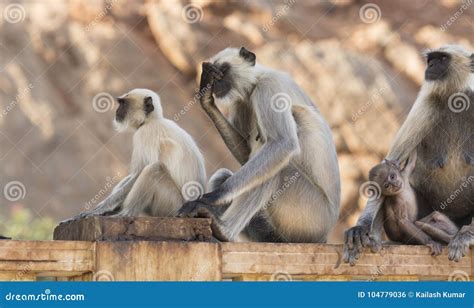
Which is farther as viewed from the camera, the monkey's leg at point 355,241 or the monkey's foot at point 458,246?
the monkey's foot at point 458,246

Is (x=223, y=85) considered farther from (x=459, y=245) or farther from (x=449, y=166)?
(x=459, y=245)

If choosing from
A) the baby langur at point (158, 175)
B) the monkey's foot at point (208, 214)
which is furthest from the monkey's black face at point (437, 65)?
the monkey's foot at point (208, 214)

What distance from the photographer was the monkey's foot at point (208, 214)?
4.39 meters

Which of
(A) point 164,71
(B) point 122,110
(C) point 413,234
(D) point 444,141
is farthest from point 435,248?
(A) point 164,71

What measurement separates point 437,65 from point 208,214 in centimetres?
175

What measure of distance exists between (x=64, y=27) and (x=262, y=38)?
8.45 ft

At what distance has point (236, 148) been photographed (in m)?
5.21

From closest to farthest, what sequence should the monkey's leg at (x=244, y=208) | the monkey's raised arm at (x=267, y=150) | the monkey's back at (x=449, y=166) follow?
the monkey's leg at (x=244, y=208)
the monkey's raised arm at (x=267, y=150)
the monkey's back at (x=449, y=166)

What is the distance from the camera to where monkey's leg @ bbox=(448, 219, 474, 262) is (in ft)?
14.3

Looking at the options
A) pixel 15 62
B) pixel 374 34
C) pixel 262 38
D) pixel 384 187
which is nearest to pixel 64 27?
pixel 15 62

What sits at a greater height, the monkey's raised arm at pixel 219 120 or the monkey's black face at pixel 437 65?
the monkey's black face at pixel 437 65

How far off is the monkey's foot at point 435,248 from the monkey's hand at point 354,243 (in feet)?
1.04

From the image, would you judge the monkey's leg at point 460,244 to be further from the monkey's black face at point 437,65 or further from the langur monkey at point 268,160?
the monkey's black face at point 437,65

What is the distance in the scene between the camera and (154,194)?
208 inches
